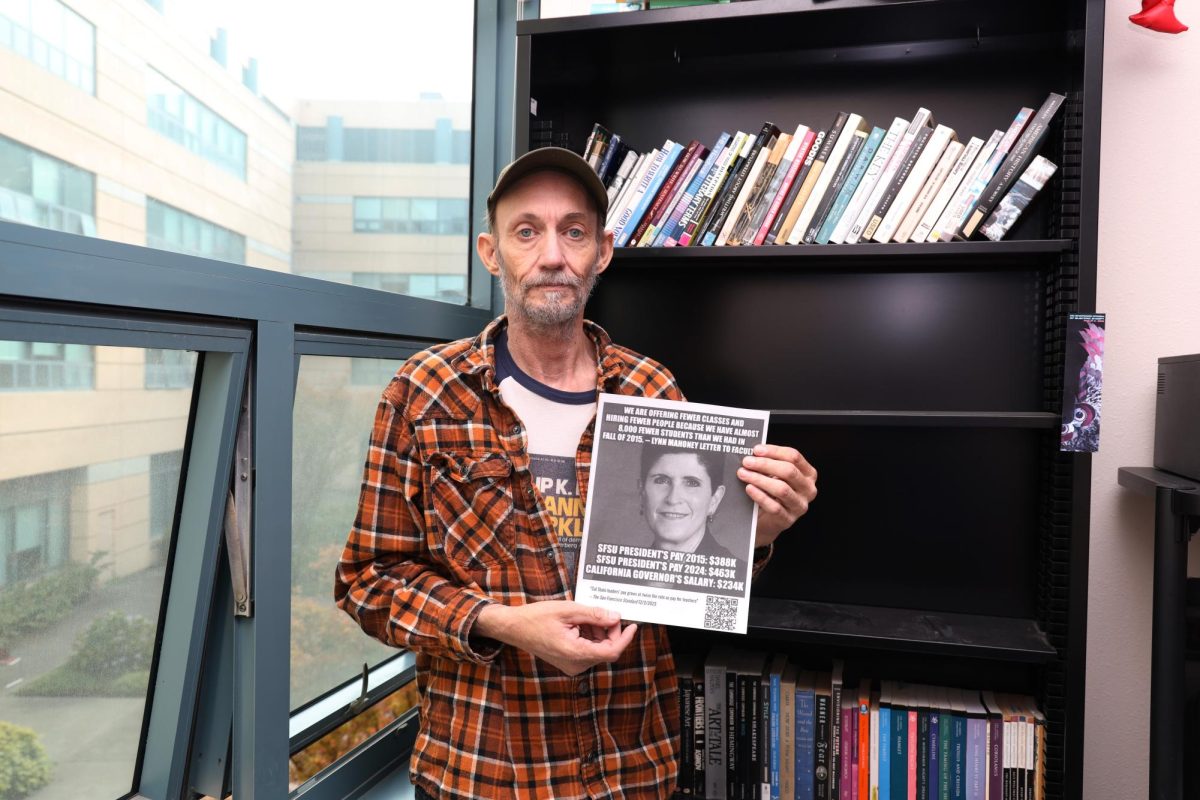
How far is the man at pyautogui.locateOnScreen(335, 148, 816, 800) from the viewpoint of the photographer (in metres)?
1.12

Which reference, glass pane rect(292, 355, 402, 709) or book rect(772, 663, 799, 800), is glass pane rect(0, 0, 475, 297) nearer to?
glass pane rect(292, 355, 402, 709)

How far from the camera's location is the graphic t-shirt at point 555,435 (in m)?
1.20

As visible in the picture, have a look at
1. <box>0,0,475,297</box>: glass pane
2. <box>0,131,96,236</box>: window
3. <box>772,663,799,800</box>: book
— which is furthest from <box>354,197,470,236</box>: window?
<box>772,663,799,800</box>: book

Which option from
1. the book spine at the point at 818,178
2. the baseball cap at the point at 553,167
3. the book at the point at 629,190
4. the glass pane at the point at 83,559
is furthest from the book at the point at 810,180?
the glass pane at the point at 83,559

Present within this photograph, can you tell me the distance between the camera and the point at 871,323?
1.78 m

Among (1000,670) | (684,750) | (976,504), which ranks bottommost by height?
(684,750)

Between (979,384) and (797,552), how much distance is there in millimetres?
555

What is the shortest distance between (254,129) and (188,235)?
27cm

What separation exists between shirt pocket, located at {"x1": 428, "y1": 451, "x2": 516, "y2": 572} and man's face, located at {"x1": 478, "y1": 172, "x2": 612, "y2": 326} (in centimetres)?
25

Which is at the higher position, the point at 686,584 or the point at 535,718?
the point at 686,584

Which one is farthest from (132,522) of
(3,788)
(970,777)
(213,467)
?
(970,777)

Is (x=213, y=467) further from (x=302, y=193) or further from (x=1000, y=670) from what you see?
(x=1000, y=670)

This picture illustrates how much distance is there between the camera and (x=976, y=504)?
5.69 ft

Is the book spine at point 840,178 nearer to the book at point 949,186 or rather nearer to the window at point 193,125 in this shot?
the book at point 949,186
